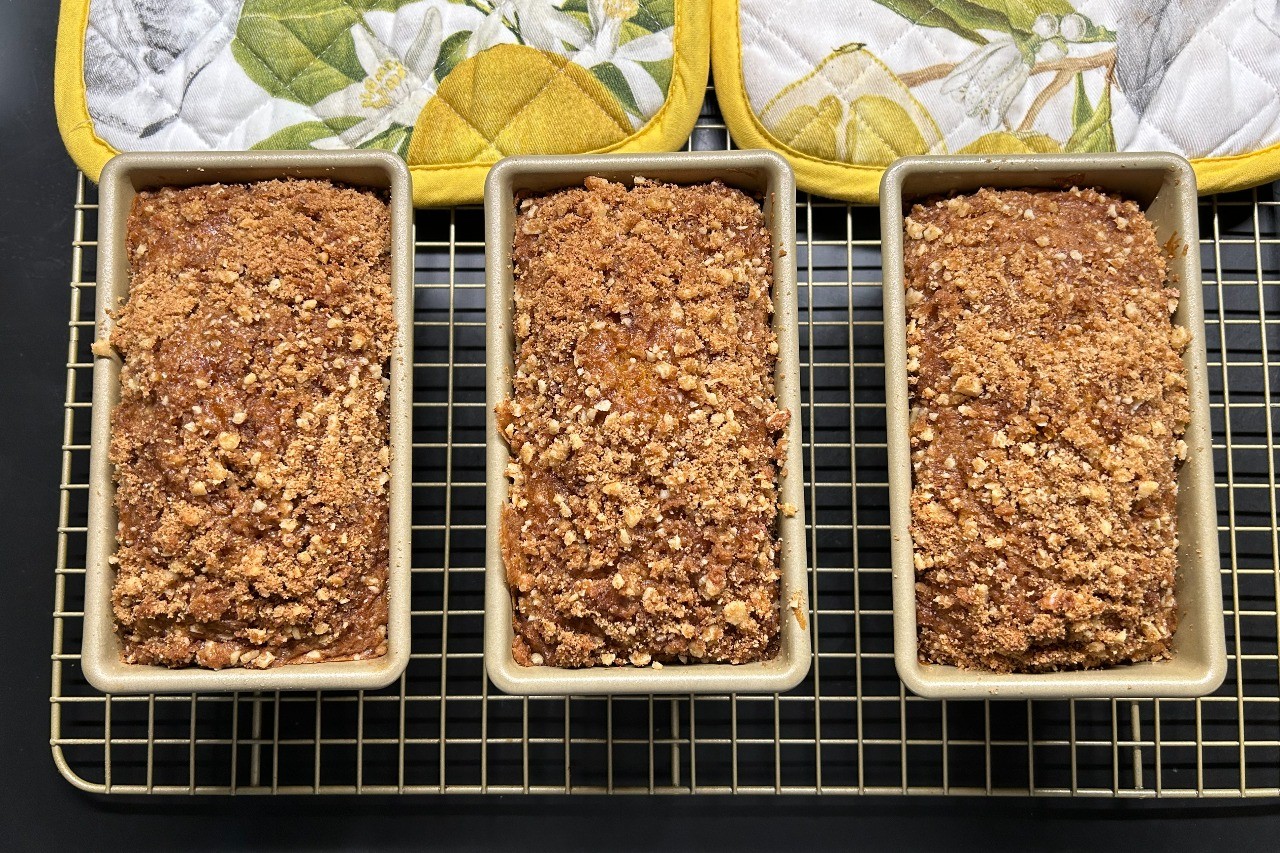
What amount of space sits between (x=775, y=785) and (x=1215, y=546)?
544mm

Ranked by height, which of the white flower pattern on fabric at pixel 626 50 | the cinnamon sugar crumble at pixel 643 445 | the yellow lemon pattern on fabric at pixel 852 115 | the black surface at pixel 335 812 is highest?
the white flower pattern on fabric at pixel 626 50

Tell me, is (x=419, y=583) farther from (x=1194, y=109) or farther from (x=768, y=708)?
(x=1194, y=109)

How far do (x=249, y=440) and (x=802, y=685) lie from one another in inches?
27.7

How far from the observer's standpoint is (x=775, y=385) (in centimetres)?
93

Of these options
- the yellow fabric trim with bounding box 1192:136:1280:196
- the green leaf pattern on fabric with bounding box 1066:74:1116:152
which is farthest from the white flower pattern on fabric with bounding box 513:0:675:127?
the yellow fabric trim with bounding box 1192:136:1280:196

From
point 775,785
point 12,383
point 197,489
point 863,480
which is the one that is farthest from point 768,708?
point 12,383

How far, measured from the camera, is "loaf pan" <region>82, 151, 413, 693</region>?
0.87 m

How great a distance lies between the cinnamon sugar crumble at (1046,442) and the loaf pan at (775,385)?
5.0 inches

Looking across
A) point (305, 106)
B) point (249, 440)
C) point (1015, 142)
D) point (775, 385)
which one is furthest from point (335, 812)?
point (1015, 142)

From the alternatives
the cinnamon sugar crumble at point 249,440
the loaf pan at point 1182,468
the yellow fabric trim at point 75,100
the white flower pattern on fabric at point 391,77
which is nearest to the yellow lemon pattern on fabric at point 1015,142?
the loaf pan at point 1182,468

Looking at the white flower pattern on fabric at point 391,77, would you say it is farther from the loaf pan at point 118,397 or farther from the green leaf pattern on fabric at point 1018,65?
the green leaf pattern on fabric at point 1018,65

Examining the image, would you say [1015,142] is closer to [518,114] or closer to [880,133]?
[880,133]

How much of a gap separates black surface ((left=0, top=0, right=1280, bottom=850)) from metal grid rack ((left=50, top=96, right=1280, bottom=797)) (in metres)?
0.03

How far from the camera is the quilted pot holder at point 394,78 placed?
108cm
